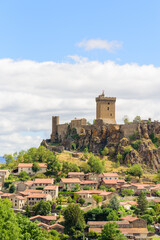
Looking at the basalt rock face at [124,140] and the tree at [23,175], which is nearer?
the tree at [23,175]

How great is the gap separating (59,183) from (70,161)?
14.6 meters

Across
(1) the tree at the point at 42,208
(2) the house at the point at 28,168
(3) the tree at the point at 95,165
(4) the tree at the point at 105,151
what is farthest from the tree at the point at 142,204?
(4) the tree at the point at 105,151

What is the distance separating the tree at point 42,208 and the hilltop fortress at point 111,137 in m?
34.7

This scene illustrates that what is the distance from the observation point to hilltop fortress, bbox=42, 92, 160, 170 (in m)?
106

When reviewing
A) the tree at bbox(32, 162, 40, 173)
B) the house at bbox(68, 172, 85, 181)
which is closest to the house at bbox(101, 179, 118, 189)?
the house at bbox(68, 172, 85, 181)

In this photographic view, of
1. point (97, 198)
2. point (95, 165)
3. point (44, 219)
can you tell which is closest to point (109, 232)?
point (44, 219)

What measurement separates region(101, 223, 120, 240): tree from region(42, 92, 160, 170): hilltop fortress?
128 feet

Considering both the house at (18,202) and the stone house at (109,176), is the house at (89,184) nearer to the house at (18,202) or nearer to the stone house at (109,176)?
the stone house at (109,176)

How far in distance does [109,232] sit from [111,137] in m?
48.6

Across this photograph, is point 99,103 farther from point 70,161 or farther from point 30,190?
point 30,190

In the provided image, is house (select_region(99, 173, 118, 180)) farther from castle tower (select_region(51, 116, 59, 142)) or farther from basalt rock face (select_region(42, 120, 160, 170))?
castle tower (select_region(51, 116, 59, 142))

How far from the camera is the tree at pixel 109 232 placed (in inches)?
2566

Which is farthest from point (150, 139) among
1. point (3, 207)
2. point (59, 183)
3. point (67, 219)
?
point (3, 207)

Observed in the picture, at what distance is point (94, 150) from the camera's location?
368 feet
